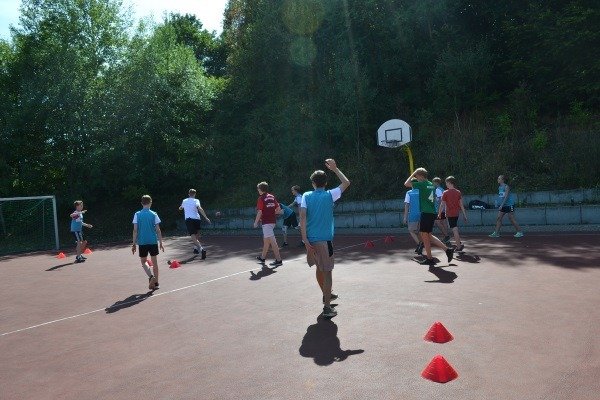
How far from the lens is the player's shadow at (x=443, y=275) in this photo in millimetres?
8906

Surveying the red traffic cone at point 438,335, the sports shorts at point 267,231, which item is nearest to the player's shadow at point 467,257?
the sports shorts at point 267,231

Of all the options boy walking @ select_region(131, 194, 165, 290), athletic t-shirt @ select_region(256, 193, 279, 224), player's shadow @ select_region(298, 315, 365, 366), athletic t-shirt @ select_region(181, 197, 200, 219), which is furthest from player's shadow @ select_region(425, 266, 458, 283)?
athletic t-shirt @ select_region(181, 197, 200, 219)

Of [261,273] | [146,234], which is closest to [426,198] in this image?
[261,273]

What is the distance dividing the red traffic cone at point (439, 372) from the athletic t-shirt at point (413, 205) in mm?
7506

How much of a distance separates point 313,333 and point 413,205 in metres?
6.50

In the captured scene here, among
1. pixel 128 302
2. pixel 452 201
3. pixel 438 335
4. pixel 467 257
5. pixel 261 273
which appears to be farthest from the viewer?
pixel 452 201

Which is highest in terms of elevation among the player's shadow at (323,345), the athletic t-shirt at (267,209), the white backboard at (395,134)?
the white backboard at (395,134)

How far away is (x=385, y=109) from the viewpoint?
2464cm

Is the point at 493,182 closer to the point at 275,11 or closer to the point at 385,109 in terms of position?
the point at 385,109

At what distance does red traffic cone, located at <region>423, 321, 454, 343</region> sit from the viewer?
553 centimetres

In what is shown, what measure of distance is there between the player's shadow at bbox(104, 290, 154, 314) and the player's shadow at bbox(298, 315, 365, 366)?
3.71 metres

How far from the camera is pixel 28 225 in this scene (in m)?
24.3

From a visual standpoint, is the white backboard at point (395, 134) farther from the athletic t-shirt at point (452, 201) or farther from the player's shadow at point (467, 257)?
the player's shadow at point (467, 257)

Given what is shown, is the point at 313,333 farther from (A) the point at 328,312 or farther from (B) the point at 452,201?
(B) the point at 452,201
